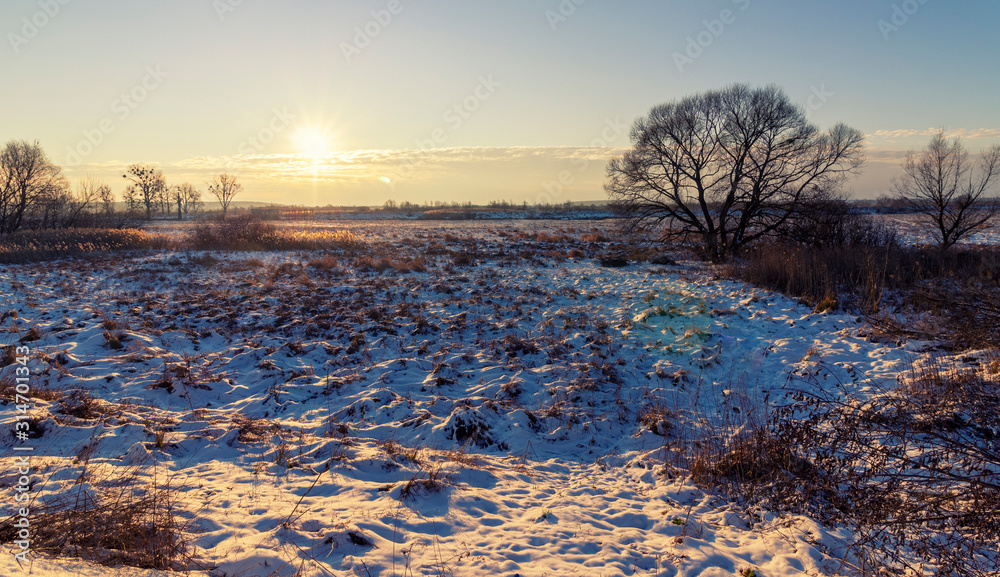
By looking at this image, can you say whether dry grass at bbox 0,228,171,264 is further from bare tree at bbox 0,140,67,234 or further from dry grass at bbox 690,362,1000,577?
dry grass at bbox 690,362,1000,577

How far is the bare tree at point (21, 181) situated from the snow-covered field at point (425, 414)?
25.0 metres

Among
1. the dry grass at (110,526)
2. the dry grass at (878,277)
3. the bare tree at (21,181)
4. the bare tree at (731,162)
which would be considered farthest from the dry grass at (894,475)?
the bare tree at (21,181)

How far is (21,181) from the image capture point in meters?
30.4

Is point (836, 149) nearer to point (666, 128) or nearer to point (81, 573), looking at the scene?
point (666, 128)

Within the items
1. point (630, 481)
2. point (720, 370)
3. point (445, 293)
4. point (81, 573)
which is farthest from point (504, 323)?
point (81, 573)

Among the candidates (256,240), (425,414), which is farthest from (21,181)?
(425,414)

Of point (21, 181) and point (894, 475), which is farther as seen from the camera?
point (21, 181)

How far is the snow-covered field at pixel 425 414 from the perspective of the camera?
3.65 metres

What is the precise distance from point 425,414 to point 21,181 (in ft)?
132

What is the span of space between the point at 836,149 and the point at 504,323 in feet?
63.5

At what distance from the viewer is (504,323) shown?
1040cm

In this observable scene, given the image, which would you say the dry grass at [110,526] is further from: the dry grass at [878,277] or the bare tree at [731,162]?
the bare tree at [731,162]

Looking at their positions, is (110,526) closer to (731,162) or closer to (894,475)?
(894,475)

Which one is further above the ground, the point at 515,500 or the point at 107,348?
the point at 107,348
